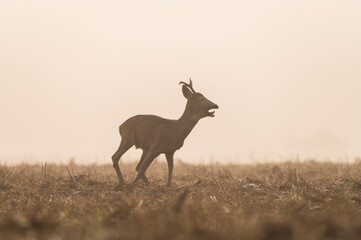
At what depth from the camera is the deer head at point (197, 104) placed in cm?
888

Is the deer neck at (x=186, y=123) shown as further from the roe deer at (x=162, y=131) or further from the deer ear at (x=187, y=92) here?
the deer ear at (x=187, y=92)

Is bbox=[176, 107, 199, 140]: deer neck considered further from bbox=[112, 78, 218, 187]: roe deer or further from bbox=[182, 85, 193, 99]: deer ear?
bbox=[182, 85, 193, 99]: deer ear

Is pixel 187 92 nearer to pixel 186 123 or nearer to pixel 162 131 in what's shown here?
pixel 186 123

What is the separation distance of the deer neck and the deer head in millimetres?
48

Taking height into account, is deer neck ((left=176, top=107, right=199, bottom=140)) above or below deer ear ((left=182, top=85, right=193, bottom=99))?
below

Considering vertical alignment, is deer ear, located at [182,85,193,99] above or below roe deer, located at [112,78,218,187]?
above

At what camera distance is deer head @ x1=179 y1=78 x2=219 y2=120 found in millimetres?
8875

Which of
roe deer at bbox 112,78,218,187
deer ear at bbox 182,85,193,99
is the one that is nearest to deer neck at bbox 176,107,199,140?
roe deer at bbox 112,78,218,187

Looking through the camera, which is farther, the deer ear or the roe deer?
the deer ear

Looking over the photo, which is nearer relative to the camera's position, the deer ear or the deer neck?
the deer neck

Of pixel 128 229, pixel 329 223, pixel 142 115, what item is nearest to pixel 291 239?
pixel 329 223

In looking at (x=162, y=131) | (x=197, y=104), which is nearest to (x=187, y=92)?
(x=197, y=104)

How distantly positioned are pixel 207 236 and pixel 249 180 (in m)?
5.80

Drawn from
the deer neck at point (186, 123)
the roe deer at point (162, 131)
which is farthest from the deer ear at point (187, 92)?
the deer neck at point (186, 123)
